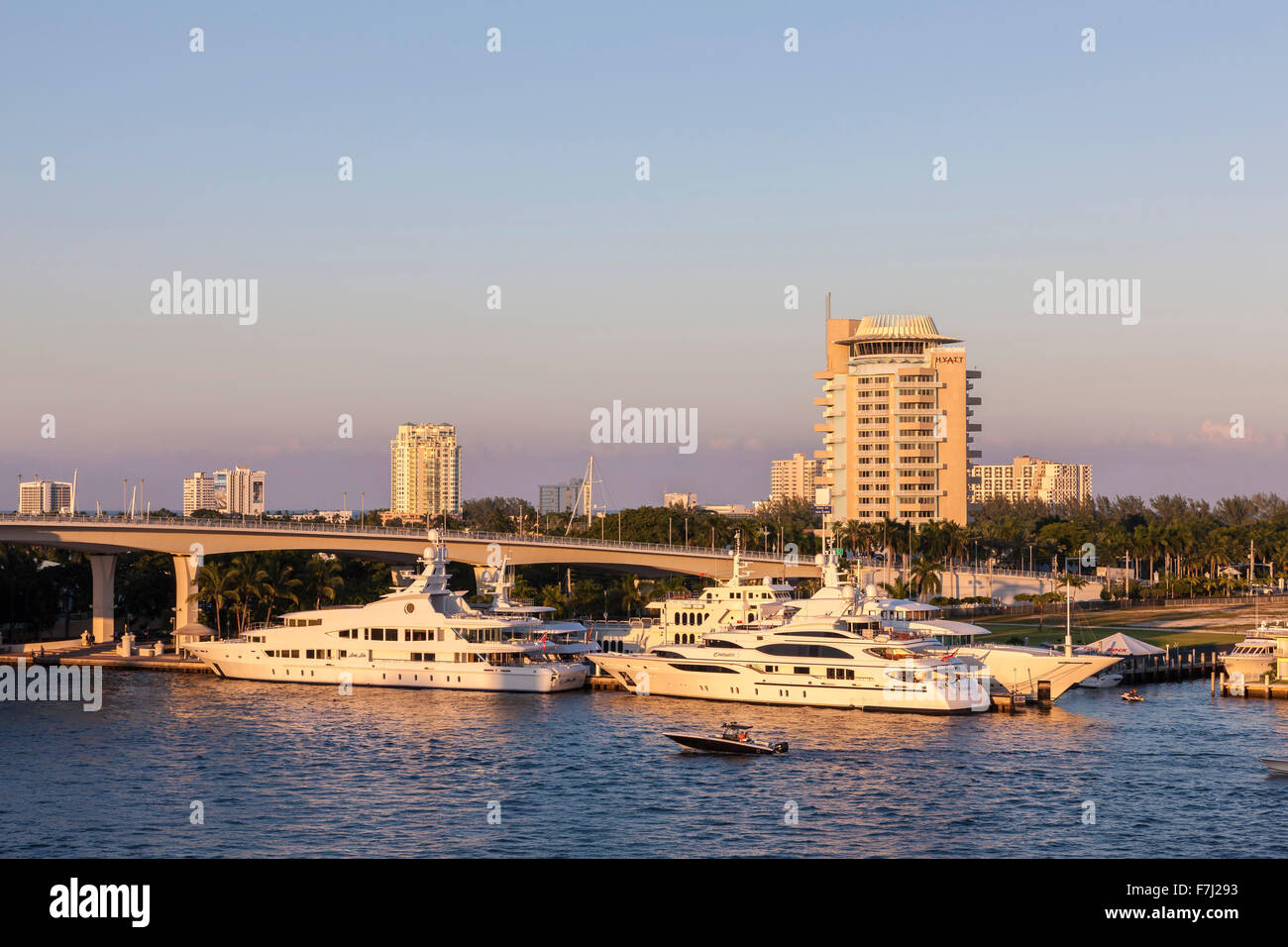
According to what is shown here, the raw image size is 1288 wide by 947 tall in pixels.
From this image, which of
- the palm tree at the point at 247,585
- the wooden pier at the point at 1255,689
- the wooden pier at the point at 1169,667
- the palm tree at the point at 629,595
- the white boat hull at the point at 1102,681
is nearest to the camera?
the wooden pier at the point at 1255,689

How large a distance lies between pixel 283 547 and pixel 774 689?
205 feet

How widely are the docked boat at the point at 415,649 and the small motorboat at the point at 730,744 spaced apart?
2347 centimetres

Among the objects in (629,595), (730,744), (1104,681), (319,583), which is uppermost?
(319,583)

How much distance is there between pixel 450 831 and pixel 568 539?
99.6 meters

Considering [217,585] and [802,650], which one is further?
[217,585]

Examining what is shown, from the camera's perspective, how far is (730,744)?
196ft

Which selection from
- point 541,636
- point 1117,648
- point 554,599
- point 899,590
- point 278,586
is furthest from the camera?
point 554,599

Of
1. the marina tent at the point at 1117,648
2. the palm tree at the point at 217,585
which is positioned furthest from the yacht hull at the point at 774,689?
the palm tree at the point at 217,585

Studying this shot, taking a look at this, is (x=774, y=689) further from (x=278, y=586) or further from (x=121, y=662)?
(x=278, y=586)

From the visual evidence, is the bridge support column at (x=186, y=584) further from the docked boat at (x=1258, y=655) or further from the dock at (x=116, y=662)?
the docked boat at (x=1258, y=655)

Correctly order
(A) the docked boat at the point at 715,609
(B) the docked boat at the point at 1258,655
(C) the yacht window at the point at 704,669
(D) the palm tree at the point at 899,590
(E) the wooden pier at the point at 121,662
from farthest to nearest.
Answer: (D) the palm tree at the point at 899,590, (E) the wooden pier at the point at 121,662, (A) the docked boat at the point at 715,609, (B) the docked boat at the point at 1258,655, (C) the yacht window at the point at 704,669

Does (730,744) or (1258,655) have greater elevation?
(1258,655)

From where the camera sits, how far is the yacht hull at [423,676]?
83.0 metres

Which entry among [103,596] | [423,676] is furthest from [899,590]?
[103,596]
